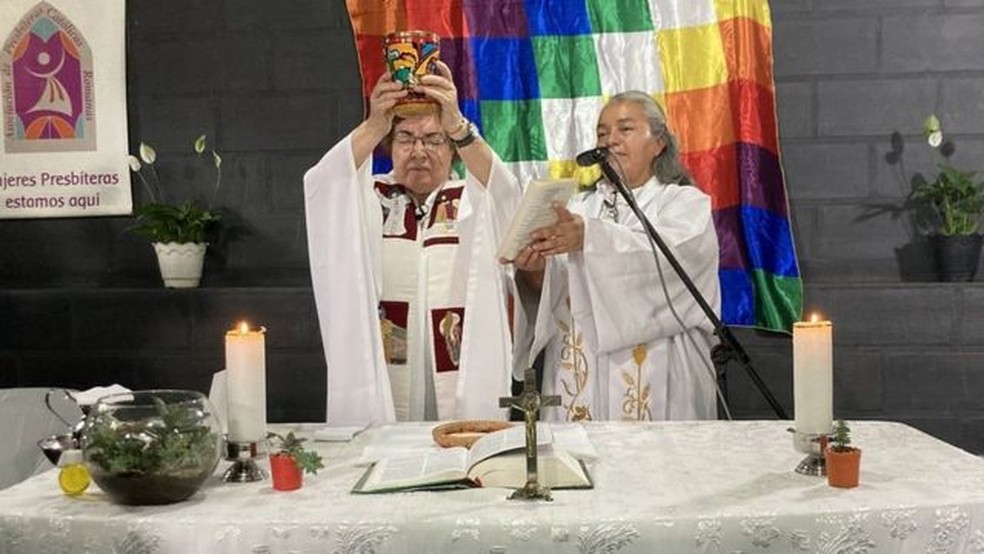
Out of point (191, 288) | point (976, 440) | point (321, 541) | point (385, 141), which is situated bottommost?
point (976, 440)

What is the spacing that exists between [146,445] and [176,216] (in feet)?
7.53

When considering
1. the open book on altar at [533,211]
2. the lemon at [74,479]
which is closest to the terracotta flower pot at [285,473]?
the lemon at [74,479]

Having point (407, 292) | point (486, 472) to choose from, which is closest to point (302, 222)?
point (407, 292)

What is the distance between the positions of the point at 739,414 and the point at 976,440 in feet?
2.65

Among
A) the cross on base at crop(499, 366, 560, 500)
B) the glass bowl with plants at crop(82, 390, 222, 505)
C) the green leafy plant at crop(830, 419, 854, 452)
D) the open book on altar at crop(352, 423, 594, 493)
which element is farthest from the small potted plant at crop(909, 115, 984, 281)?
the glass bowl with plants at crop(82, 390, 222, 505)

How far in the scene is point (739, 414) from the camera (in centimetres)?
368

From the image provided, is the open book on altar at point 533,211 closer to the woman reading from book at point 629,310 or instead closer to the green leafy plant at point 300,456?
the woman reading from book at point 629,310

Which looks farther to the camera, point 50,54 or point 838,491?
point 50,54

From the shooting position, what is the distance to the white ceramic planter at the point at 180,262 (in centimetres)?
384

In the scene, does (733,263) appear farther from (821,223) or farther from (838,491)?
(838,491)

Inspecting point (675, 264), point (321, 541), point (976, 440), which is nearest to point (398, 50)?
point (675, 264)

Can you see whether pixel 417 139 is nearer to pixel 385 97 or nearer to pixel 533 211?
pixel 385 97

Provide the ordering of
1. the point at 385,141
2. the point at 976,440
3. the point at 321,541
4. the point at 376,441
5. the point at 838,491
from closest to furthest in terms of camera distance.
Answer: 1. the point at 321,541
2. the point at 838,491
3. the point at 376,441
4. the point at 385,141
5. the point at 976,440

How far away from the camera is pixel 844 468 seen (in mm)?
1752
